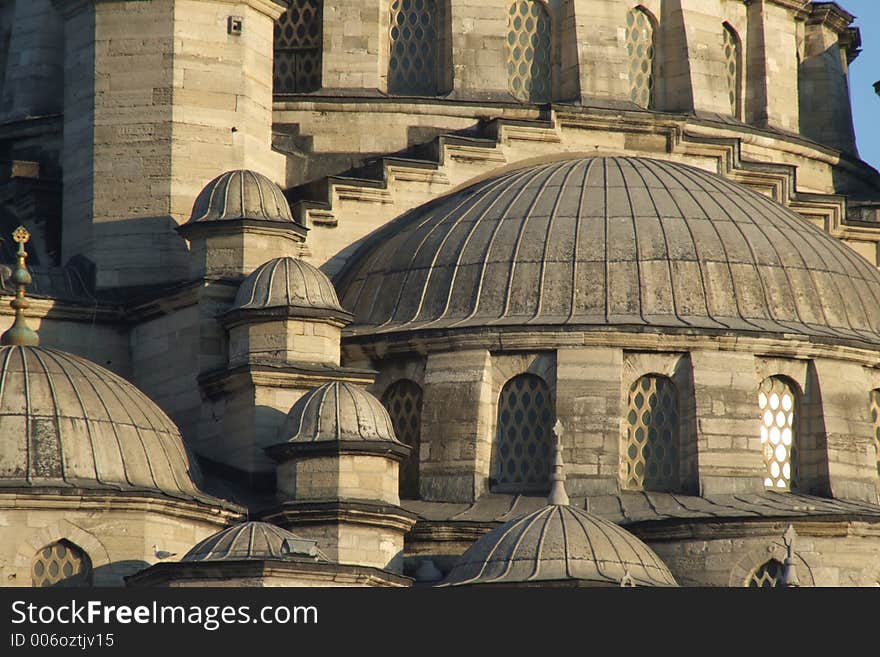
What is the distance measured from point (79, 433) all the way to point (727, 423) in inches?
496

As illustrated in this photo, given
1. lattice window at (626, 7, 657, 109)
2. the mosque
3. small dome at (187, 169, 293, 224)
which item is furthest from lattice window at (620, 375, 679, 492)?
A: lattice window at (626, 7, 657, 109)

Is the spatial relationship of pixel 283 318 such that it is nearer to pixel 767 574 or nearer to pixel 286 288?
pixel 286 288

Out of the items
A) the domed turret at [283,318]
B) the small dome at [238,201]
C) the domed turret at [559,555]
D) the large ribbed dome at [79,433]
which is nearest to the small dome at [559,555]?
the domed turret at [559,555]

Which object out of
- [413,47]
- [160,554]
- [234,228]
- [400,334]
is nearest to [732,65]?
[413,47]

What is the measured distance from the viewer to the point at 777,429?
235 ft

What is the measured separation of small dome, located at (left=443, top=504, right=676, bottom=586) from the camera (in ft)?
210

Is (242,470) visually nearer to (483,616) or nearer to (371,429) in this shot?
(371,429)

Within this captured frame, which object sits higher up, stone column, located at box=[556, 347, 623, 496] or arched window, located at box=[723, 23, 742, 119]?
arched window, located at box=[723, 23, 742, 119]

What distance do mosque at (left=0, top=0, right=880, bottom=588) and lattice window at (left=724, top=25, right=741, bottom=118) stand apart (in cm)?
472

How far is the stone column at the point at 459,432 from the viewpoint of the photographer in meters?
70.7

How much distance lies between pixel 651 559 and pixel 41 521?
1025 cm

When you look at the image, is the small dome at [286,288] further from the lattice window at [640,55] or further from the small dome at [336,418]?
the lattice window at [640,55]

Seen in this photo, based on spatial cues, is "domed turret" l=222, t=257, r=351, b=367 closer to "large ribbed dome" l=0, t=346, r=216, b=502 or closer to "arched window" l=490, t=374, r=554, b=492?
"large ribbed dome" l=0, t=346, r=216, b=502

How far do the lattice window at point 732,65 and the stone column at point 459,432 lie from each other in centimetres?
1640
